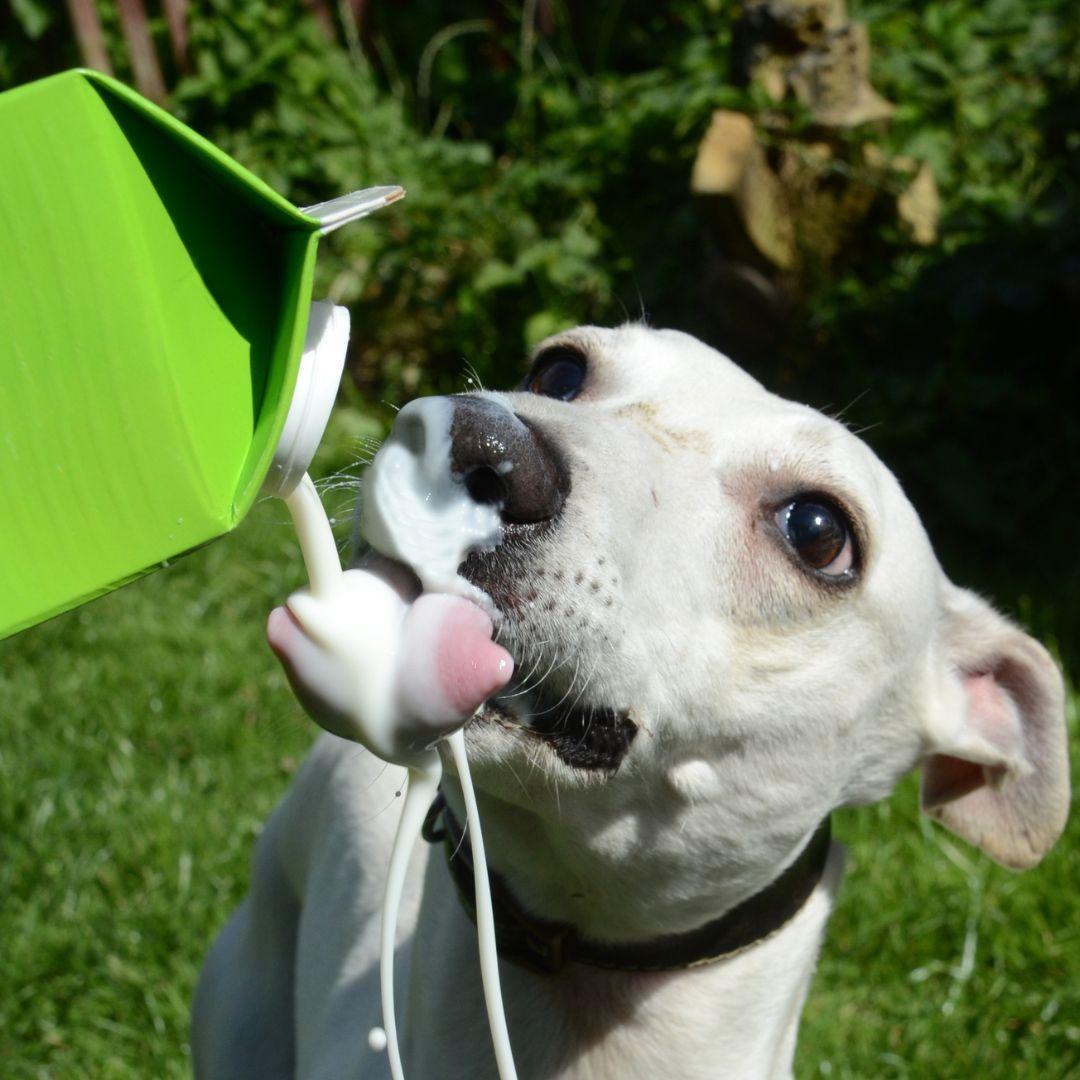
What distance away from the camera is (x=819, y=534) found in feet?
6.95

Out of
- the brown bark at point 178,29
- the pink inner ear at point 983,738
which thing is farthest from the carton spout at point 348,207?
the brown bark at point 178,29

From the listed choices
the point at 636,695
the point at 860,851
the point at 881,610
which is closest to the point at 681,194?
the point at 860,851

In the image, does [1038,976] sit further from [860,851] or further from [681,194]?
[681,194]

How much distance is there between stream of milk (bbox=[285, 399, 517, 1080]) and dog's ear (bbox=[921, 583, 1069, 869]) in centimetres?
117

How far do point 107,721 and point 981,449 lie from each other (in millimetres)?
3519

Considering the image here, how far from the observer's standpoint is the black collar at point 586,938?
204 centimetres

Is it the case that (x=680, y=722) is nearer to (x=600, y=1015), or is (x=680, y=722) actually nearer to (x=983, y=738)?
(x=600, y=1015)

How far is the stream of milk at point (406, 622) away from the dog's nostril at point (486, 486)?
1cm

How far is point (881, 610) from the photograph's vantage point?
2170 mm

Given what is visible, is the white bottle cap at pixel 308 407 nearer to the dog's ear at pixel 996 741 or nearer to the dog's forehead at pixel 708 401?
the dog's forehead at pixel 708 401

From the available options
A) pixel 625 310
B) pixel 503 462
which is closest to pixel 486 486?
pixel 503 462

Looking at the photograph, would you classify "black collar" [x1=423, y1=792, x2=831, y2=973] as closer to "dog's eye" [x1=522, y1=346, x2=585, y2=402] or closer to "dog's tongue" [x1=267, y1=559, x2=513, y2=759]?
"dog's tongue" [x1=267, y1=559, x2=513, y2=759]

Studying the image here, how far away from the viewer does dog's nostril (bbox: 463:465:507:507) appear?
1.53m

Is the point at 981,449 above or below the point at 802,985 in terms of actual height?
below
